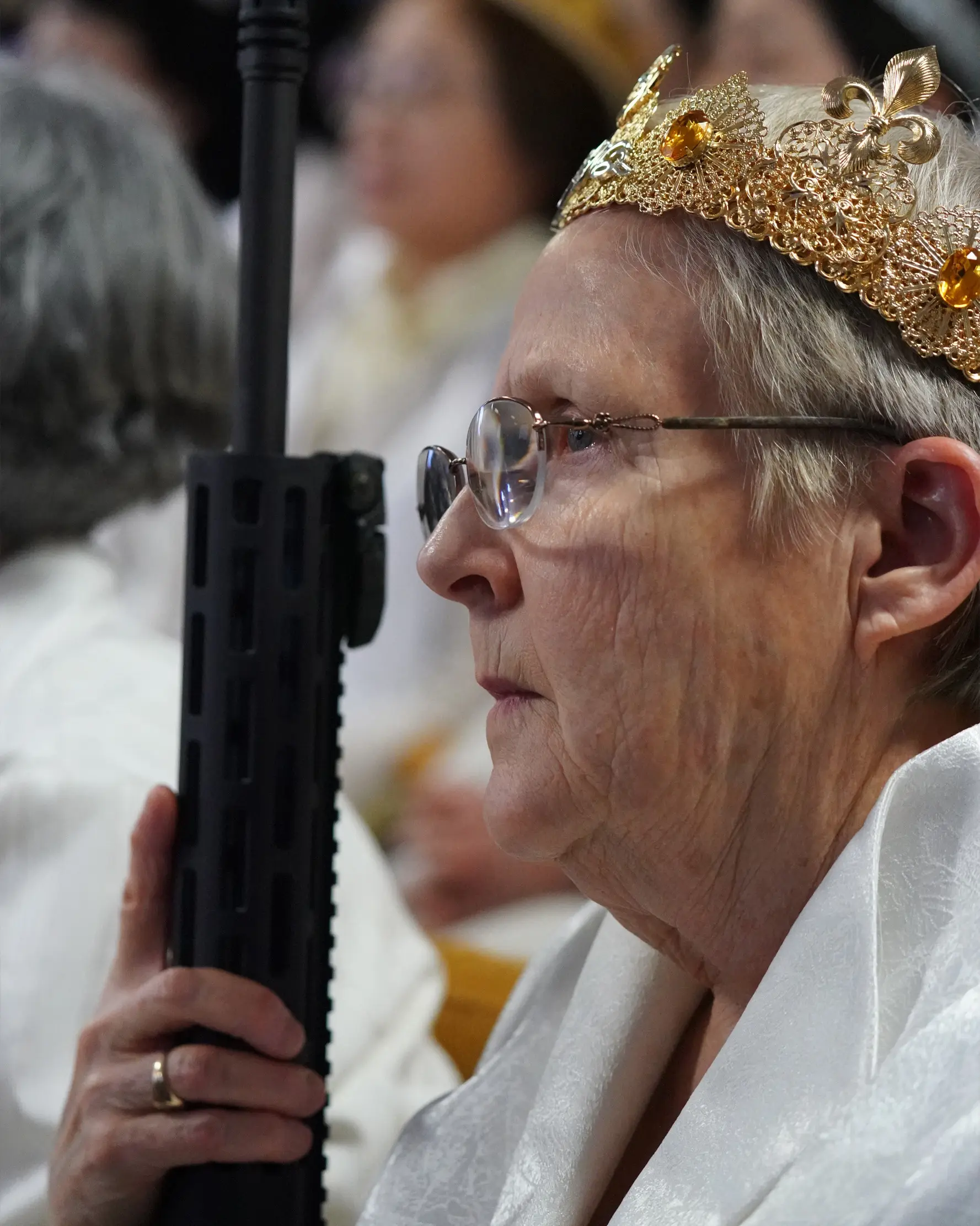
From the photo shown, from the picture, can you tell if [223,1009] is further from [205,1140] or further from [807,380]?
[807,380]

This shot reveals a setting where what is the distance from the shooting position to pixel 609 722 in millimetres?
863

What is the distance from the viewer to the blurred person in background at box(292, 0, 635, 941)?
5.46 feet

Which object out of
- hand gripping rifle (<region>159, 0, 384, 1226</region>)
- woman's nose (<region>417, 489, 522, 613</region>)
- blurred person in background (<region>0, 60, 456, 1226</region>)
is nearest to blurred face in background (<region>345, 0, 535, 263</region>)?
blurred person in background (<region>0, 60, 456, 1226</region>)

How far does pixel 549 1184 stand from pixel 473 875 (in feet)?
2.55

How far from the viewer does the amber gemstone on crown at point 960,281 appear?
2.77 feet

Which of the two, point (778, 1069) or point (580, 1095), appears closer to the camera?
point (778, 1069)

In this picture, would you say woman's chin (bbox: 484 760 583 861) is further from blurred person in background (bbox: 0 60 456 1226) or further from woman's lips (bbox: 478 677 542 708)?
blurred person in background (bbox: 0 60 456 1226)

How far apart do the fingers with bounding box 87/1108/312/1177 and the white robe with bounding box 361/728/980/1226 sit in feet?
0.40

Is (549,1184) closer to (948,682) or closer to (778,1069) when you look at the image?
(778,1069)

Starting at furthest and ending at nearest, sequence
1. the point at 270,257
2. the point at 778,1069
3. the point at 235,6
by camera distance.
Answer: the point at 235,6 < the point at 270,257 < the point at 778,1069

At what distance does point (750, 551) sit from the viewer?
855mm

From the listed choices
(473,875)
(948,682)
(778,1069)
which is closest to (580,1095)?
(778,1069)

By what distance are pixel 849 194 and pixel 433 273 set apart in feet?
3.43

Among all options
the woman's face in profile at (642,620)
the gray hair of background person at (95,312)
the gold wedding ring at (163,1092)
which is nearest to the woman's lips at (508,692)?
the woman's face in profile at (642,620)
